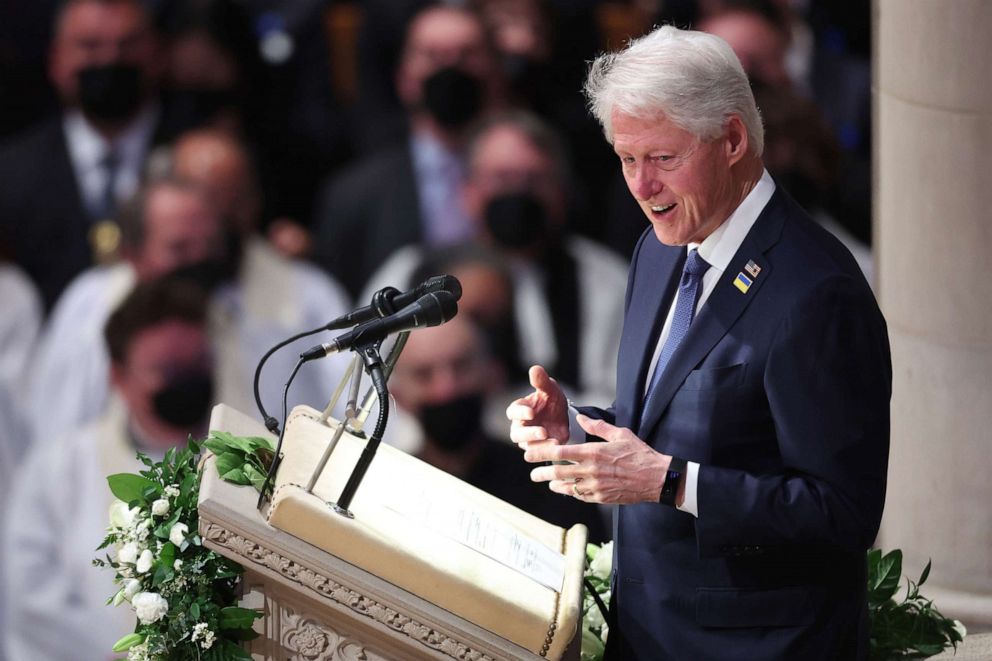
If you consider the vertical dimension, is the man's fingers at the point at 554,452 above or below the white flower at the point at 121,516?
above

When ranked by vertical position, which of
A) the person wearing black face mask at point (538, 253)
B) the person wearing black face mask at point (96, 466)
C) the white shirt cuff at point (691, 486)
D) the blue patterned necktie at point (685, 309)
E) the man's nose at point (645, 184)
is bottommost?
the person wearing black face mask at point (96, 466)

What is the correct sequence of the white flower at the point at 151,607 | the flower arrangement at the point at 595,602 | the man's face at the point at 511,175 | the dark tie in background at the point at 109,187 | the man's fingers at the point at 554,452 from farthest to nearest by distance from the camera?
the dark tie in background at the point at 109,187 → the man's face at the point at 511,175 → the flower arrangement at the point at 595,602 → the white flower at the point at 151,607 → the man's fingers at the point at 554,452

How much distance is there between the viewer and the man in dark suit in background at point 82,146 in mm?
7391

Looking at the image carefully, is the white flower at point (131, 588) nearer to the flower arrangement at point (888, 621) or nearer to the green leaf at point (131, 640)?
the green leaf at point (131, 640)

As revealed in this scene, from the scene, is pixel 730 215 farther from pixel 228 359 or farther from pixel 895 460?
pixel 228 359

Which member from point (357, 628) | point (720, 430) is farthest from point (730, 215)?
point (357, 628)

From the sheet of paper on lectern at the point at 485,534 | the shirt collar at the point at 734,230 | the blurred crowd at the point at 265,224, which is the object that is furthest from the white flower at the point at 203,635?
the blurred crowd at the point at 265,224

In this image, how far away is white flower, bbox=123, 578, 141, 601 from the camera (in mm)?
2756

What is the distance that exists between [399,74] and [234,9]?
2.88 ft

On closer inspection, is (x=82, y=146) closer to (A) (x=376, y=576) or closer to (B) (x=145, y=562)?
(B) (x=145, y=562)

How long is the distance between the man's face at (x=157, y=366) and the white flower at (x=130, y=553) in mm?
4657

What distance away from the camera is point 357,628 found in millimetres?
2654

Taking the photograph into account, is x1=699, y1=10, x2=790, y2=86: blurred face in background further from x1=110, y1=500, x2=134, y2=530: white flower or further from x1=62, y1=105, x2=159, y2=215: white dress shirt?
x1=110, y1=500, x2=134, y2=530: white flower

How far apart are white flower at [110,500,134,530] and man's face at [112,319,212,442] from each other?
4543 millimetres
